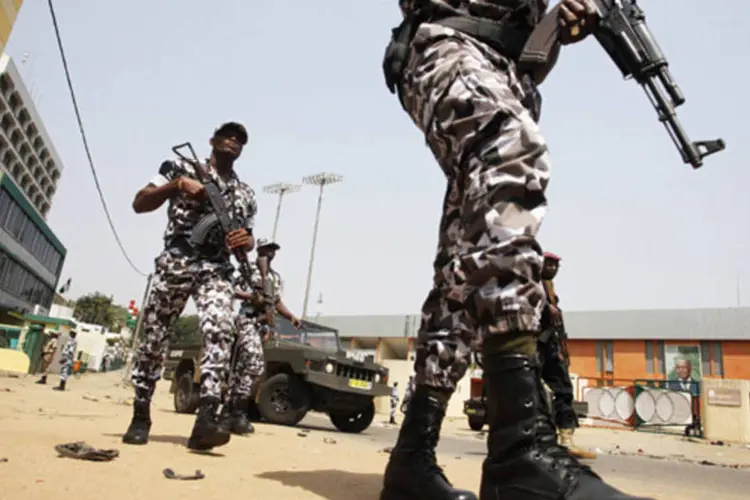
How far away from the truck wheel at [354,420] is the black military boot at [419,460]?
6.56 metres

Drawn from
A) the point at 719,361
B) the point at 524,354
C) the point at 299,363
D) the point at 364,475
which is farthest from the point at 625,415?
the point at 719,361

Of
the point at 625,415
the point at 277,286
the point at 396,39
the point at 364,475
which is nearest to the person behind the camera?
the point at 396,39

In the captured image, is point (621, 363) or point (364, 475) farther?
point (621, 363)

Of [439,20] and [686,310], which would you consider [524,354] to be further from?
[686,310]

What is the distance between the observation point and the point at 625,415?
52.0 ft

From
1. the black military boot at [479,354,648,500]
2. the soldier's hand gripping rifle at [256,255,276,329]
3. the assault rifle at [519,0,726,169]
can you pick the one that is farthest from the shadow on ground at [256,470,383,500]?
the soldier's hand gripping rifle at [256,255,276,329]

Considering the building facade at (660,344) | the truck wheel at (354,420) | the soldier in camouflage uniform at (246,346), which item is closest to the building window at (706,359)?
the building facade at (660,344)

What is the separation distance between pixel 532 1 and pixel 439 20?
310 millimetres

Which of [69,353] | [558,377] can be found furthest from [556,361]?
[69,353]

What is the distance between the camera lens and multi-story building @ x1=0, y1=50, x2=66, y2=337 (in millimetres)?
35844

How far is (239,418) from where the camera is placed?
485cm

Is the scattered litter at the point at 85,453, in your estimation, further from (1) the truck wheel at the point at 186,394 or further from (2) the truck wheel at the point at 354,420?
(1) the truck wheel at the point at 186,394

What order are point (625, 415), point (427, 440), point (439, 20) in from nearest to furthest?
point (427, 440) < point (439, 20) < point (625, 415)

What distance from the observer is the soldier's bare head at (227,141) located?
3.51 metres
